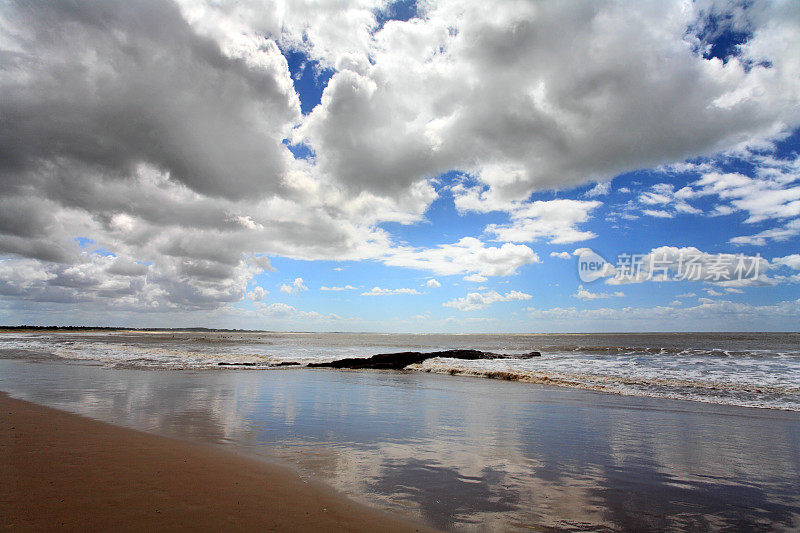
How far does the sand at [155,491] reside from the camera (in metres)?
4.55

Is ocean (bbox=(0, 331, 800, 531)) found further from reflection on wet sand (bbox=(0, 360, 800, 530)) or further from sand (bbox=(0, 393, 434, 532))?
sand (bbox=(0, 393, 434, 532))

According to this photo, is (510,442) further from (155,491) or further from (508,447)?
(155,491)

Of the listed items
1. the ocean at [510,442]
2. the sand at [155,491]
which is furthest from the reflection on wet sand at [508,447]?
the sand at [155,491]

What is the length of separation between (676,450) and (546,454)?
9.82 ft

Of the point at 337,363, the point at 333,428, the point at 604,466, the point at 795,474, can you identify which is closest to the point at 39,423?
the point at 333,428

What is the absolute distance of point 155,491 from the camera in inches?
214

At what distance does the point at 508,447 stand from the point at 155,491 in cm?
632

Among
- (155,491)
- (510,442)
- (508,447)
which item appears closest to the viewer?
(155,491)

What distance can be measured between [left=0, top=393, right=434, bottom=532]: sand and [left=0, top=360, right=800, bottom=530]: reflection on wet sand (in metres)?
0.62

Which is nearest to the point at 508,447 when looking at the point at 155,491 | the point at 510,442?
the point at 510,442

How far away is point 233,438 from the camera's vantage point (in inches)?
345

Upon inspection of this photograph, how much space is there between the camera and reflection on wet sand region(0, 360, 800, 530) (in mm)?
5422

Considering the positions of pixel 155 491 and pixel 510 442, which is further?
pixel 510 442

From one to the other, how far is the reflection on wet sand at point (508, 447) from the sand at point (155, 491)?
62 centimetres
